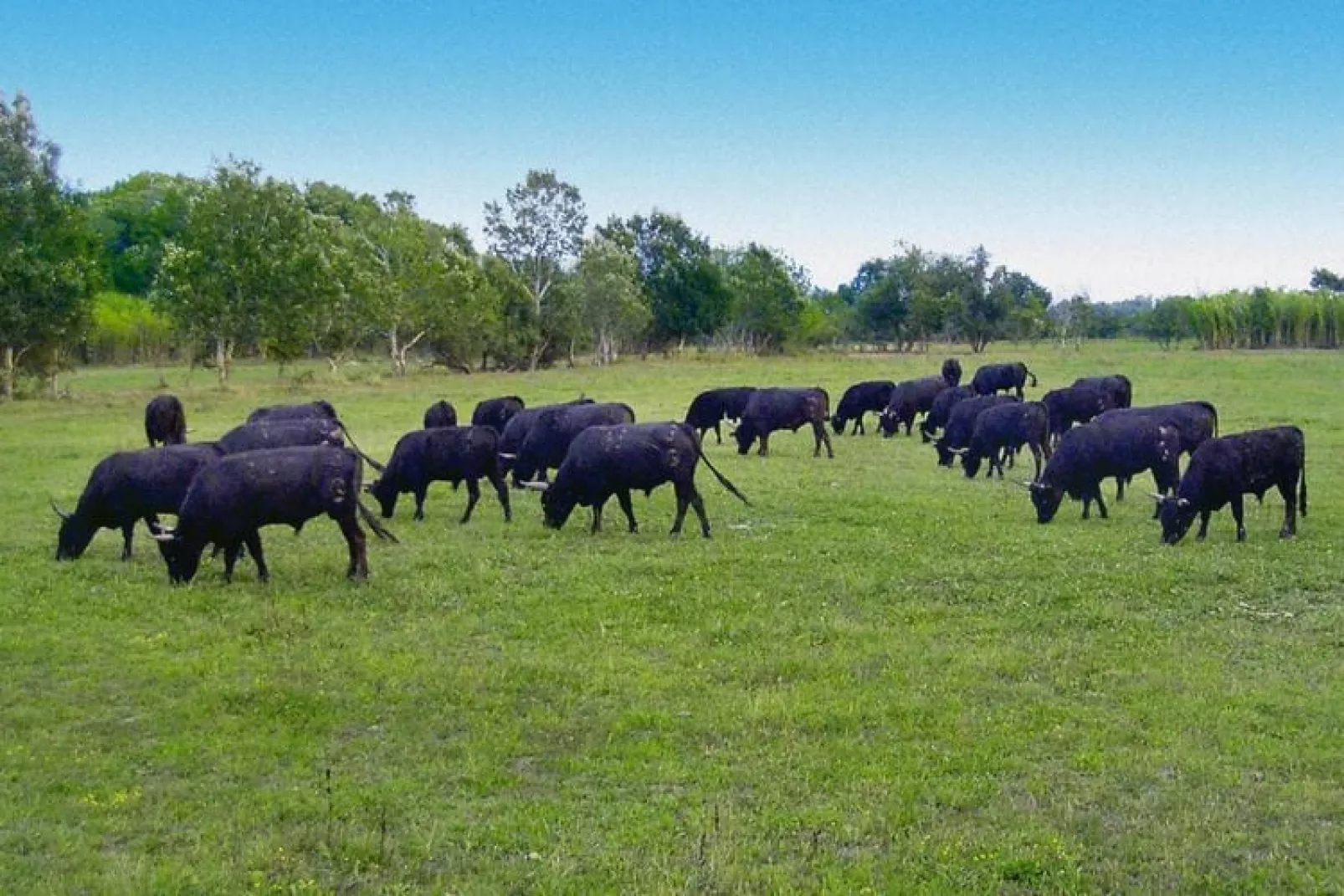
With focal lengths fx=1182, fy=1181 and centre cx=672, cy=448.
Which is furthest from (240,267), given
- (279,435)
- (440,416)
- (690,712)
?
(690,712)

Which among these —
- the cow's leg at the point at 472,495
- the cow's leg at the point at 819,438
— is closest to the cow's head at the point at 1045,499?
the cow's leg at the point at 472,495

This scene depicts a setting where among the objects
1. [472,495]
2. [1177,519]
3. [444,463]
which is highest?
[444,463]

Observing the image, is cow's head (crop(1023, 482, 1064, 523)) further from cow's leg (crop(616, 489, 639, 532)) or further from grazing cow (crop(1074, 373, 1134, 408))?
grazing cow (crop(1074, 373, 1134, 408))

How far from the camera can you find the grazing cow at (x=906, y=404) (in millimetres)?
32062

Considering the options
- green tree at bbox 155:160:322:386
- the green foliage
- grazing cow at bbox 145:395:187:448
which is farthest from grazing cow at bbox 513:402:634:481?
the green foliage

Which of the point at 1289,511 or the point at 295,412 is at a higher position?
the point at 295,412

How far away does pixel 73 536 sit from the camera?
15.6 meters

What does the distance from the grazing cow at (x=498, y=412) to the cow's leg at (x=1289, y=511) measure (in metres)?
16.0

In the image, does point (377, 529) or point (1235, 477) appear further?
point (377, 529)

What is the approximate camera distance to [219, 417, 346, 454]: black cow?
62.0ft

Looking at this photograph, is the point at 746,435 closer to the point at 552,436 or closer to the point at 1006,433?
the point at 1006,433

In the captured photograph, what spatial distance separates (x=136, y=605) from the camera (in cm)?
1294

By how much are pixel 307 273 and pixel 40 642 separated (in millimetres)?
41582

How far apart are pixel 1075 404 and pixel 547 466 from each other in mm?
13758
